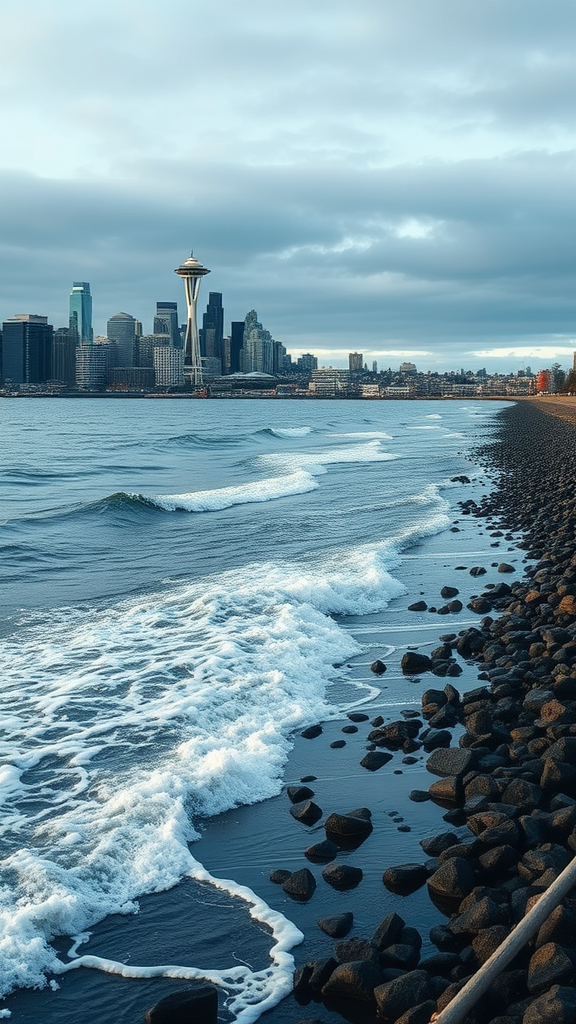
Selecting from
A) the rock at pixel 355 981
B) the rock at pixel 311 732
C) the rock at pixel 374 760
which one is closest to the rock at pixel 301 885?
the rock at pixel 355 981

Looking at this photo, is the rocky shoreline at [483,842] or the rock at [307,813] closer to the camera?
the rocky shoreline at [483,842]

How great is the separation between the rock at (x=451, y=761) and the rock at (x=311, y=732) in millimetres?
1127

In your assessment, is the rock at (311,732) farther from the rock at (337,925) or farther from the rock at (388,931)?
the rock at (388,931)

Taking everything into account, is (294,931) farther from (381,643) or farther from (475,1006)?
(381,643)

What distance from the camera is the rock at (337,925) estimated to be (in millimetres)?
4406

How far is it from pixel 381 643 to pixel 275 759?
3.46 m

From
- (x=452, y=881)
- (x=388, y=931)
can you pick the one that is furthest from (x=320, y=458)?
(x=388, y=931)

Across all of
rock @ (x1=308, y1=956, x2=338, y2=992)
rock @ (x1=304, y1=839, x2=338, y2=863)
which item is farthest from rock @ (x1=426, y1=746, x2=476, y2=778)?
rock @ (x1=308, y1=956, x2=338, y2=992)

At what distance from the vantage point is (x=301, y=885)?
4.84 metres

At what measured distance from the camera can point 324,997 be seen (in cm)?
400

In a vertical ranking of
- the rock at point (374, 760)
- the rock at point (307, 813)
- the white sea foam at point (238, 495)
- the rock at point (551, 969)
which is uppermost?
the white sea foam at point (238, 495)

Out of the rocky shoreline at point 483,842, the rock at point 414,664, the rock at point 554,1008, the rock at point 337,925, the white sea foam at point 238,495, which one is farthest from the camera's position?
the white sea foam at point 238,495

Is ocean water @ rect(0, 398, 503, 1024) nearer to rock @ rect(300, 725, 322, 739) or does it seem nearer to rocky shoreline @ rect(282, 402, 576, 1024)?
rock @ rect(300, 725, 322, 739)

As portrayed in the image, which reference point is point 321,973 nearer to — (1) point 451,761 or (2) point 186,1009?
(2) point 186,1009
